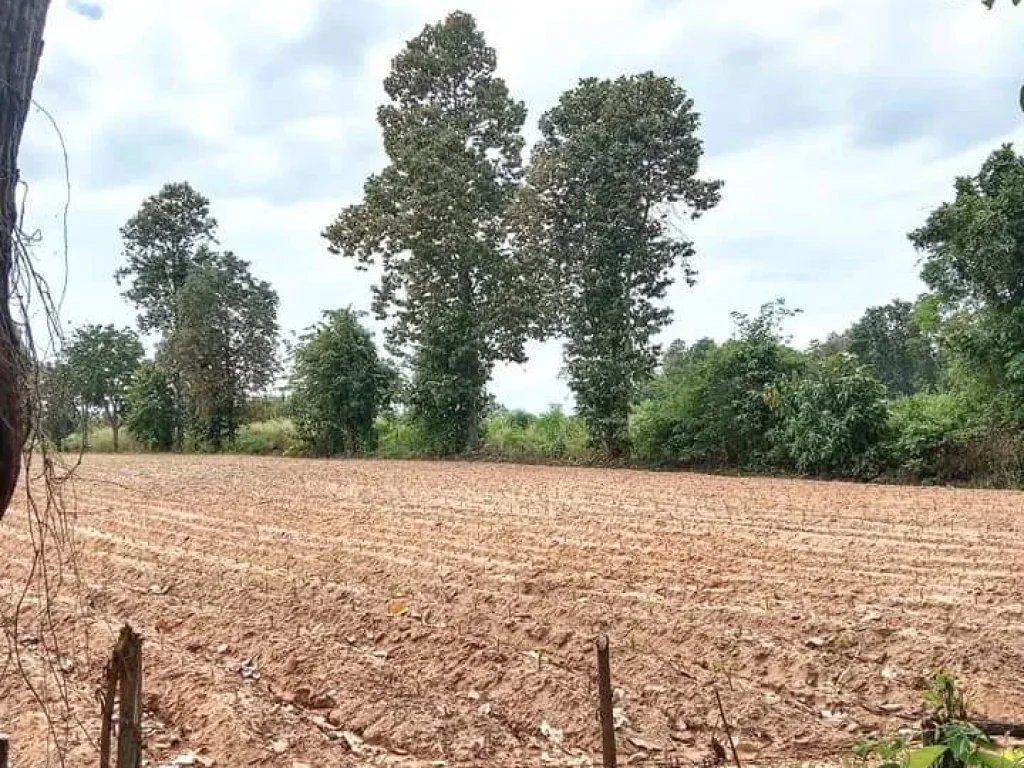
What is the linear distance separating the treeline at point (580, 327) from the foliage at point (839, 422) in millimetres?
42

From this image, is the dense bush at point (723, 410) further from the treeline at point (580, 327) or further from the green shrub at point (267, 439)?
the green shrub at point (267, 439)

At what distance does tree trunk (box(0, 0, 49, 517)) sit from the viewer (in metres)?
1.72

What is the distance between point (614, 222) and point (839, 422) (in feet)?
24.0

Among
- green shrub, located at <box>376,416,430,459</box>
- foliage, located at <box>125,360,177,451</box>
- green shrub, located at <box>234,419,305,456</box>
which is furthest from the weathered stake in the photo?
foliage, located at <box>125,360,177,451</box>

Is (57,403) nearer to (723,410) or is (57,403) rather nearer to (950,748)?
(950,748)

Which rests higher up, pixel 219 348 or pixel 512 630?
pixel 219 348

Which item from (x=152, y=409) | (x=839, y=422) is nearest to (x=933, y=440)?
(x=839, y=422)

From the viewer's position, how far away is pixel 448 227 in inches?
848

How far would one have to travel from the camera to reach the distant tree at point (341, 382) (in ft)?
78.6

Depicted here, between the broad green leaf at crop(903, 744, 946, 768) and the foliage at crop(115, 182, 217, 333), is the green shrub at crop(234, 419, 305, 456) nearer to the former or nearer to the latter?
the foliage at crop(115, 182, 217, 333)

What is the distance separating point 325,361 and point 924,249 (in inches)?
597

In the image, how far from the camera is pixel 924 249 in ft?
49.9

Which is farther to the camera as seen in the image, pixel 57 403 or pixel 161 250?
pixel 161 250

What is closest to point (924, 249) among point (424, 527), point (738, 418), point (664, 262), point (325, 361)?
point (738, 418)
